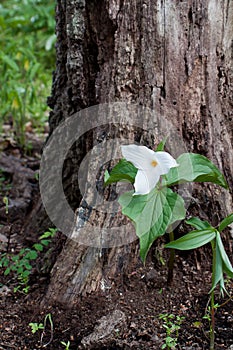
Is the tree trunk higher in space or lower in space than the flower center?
higher

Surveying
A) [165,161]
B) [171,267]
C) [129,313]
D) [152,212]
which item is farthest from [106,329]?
[165,161]

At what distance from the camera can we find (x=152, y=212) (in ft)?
6.45

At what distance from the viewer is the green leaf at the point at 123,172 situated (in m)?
2.03

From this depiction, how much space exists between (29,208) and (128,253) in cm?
104

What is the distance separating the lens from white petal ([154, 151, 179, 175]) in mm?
1873

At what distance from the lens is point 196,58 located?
95.4 inches

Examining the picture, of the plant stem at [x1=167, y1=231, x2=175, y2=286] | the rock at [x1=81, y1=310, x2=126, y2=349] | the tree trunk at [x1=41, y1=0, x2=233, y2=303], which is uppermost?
the tree trunk at [x1=41, y1=0, x2=233, y2=303]

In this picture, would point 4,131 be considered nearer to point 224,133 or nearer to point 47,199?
point 47,199

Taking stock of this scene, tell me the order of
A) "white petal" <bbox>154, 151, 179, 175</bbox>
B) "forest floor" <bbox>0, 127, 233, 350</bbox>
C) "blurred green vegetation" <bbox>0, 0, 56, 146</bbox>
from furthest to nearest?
"blurred green vegetation" <bbox>0, 0, 56, 146</bbox> < "forest floor" <bbox>0, 127, 233, 350</bbox> < "white petal" <bbox>154, 151, 179, 175</bbox>

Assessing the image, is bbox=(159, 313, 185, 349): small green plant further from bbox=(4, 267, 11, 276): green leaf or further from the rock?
bbox=(4, 267, 11, 276): green leaf

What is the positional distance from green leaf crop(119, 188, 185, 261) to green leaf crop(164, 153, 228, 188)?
0.07 m

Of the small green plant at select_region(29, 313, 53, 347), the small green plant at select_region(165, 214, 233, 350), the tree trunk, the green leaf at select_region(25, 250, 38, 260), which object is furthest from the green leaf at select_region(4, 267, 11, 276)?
the small green plant at select_region(165, 214, 233, 350)

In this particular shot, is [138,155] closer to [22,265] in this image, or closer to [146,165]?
[146,165]

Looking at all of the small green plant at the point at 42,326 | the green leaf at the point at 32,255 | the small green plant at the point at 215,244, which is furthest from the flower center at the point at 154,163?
the green leaf at the point at 32,255
